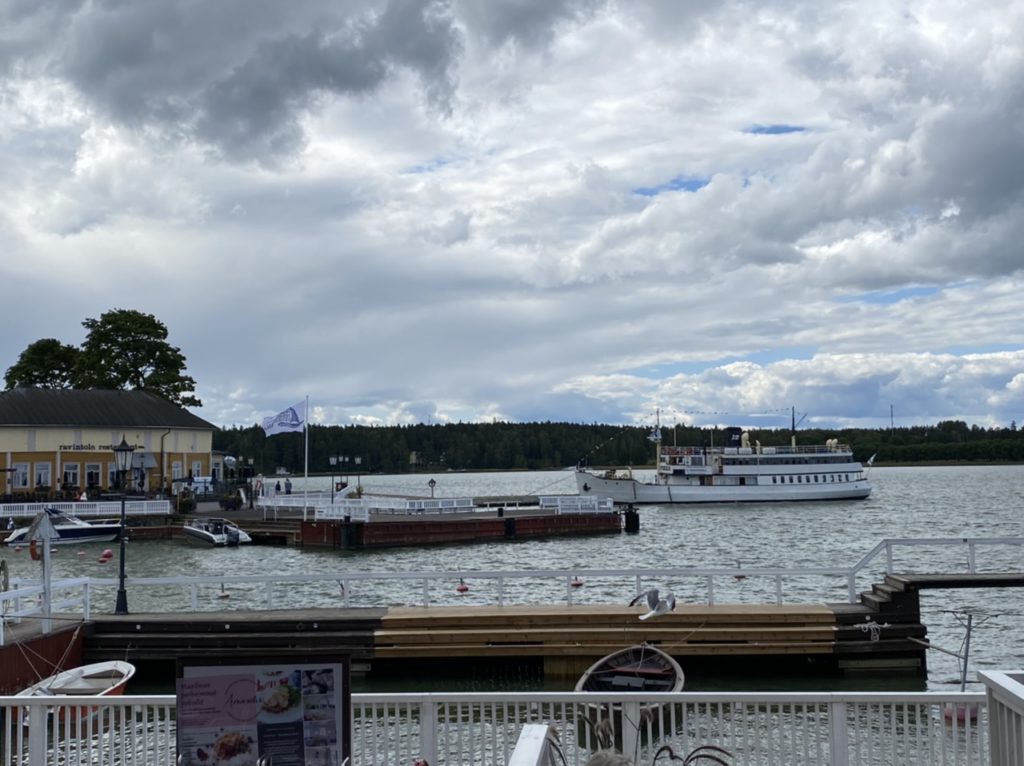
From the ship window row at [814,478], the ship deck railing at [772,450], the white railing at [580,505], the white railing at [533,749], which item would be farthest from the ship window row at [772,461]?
the white railing at [533,749]

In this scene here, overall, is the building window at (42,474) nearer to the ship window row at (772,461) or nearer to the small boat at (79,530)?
the small boat at (79,530)

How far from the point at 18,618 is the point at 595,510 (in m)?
55.2

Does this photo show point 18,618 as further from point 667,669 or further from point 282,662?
point 282,662

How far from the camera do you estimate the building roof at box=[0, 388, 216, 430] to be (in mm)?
77062

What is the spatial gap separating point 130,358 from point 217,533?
110 feet

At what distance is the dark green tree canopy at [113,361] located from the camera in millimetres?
89500

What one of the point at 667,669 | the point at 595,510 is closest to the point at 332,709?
the point at 667,669

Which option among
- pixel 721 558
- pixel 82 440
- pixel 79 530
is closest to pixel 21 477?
pixel 82 440

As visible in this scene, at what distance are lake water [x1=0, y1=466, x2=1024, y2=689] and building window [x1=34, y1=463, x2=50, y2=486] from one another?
1611cm

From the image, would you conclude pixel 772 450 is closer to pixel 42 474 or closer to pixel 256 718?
pixel 42 474

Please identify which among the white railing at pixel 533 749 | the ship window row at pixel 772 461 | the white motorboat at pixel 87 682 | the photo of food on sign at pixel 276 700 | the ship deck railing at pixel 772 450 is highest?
the ship deck railing at pixel 772 450

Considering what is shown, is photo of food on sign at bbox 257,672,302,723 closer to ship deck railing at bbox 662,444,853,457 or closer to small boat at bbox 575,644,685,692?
small boat at bbox 575,644,685,692

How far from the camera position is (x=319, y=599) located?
34.9 meters

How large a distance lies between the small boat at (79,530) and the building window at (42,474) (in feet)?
38.7
